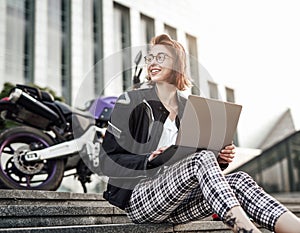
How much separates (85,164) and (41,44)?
39.4 feet

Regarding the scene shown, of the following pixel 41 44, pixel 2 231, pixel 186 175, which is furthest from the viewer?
pixel 41 44

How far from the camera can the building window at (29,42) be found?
15.5 meters

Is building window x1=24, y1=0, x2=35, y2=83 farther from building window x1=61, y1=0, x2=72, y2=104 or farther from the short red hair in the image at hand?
the short red hair

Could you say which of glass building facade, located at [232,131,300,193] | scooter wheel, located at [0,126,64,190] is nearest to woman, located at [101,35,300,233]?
scooter wheel, located at [0,126,64,190]

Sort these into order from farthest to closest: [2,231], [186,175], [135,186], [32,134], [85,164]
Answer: [85,164]
[32,134]
[135,186]
[186,175]
[2,231]

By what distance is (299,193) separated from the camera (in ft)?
40.6

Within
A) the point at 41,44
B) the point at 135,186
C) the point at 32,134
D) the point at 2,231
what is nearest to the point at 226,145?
the point at 135,186

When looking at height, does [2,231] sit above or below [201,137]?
below

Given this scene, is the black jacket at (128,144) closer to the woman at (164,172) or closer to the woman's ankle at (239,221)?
the woman at (164,172)

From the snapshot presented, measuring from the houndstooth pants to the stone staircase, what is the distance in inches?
4.0

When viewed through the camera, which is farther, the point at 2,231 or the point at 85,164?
the point at 85,164

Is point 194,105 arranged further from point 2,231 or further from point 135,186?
point 2,231

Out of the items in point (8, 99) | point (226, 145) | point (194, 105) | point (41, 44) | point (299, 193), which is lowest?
point (299, 193)

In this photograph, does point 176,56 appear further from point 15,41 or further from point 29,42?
point 29,42
